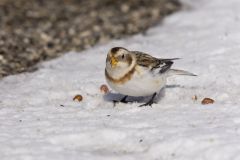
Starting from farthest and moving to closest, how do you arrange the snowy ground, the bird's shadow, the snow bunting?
the bird's shadow → the snow bunting → the snowy ground

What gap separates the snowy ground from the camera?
4668 millimetres

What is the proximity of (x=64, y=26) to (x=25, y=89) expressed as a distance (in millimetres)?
2646

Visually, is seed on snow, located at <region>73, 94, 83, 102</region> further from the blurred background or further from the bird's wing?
the blurred background

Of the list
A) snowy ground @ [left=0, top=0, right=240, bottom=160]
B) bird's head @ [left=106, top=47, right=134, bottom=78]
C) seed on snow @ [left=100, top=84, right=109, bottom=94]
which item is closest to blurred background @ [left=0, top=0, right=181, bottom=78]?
snowy ground @ [left=0, top=0, right=240, bottom=160]

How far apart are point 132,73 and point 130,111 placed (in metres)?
0.36

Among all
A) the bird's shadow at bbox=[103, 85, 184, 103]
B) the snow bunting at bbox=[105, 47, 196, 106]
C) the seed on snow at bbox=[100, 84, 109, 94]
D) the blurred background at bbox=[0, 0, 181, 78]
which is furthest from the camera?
the blurred background at bbox=[0, 0, 181, 78]

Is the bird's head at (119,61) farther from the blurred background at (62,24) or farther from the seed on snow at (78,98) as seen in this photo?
the blurred background at (62,24)

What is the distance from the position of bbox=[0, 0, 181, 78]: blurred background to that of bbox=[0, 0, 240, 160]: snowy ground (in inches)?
15.7

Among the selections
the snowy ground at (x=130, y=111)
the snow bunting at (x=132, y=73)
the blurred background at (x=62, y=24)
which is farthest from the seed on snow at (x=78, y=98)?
the blurred background at (x=62, y=24)

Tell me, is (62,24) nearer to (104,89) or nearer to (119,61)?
(104,89)

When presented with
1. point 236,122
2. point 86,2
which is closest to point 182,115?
point 236,122

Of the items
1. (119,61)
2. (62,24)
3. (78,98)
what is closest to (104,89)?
(78,98)

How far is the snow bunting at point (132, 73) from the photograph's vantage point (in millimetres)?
5449

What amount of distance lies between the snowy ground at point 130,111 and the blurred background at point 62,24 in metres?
0.40
